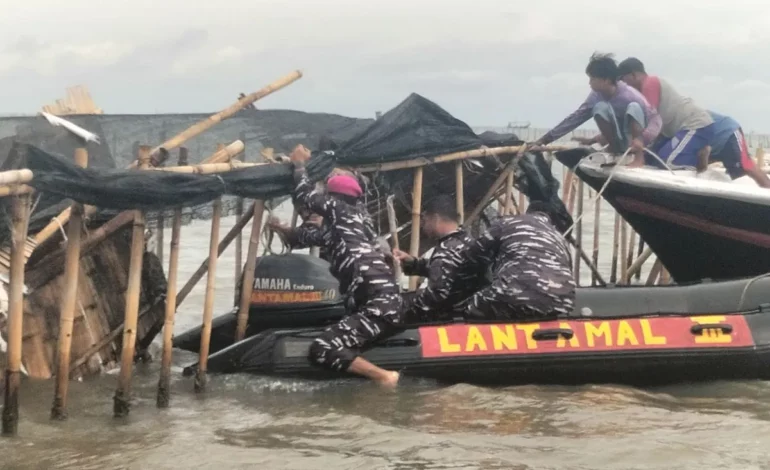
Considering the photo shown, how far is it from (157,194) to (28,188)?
89cm

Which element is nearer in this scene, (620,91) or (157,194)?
(157,194)

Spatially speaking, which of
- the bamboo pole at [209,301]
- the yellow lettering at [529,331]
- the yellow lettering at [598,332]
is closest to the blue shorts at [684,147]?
the yellow lettering at [598,332]

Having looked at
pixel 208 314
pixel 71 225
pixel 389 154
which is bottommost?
pixel 208 314

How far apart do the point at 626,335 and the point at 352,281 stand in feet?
6.72

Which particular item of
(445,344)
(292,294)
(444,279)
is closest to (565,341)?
(445,344)

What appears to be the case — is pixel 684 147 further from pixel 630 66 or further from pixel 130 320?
pixel 130 320

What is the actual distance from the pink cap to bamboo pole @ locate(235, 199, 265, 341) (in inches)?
20.7

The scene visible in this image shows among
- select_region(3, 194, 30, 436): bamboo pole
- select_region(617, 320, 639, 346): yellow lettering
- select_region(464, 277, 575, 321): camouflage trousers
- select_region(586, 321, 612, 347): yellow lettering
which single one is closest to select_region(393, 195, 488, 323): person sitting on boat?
select_region(464, 277, 575, 321): camouflage trousers

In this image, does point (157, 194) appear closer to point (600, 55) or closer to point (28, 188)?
point (28, 188)

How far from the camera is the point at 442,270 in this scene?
763 cm

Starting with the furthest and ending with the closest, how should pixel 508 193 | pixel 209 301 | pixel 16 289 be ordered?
pixel 508 193
pixel 209 301
pixel 16 289

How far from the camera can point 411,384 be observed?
7289 mm

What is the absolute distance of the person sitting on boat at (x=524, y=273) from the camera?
7289 millimetres

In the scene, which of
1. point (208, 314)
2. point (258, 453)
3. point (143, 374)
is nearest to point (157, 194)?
point (208, 314)
